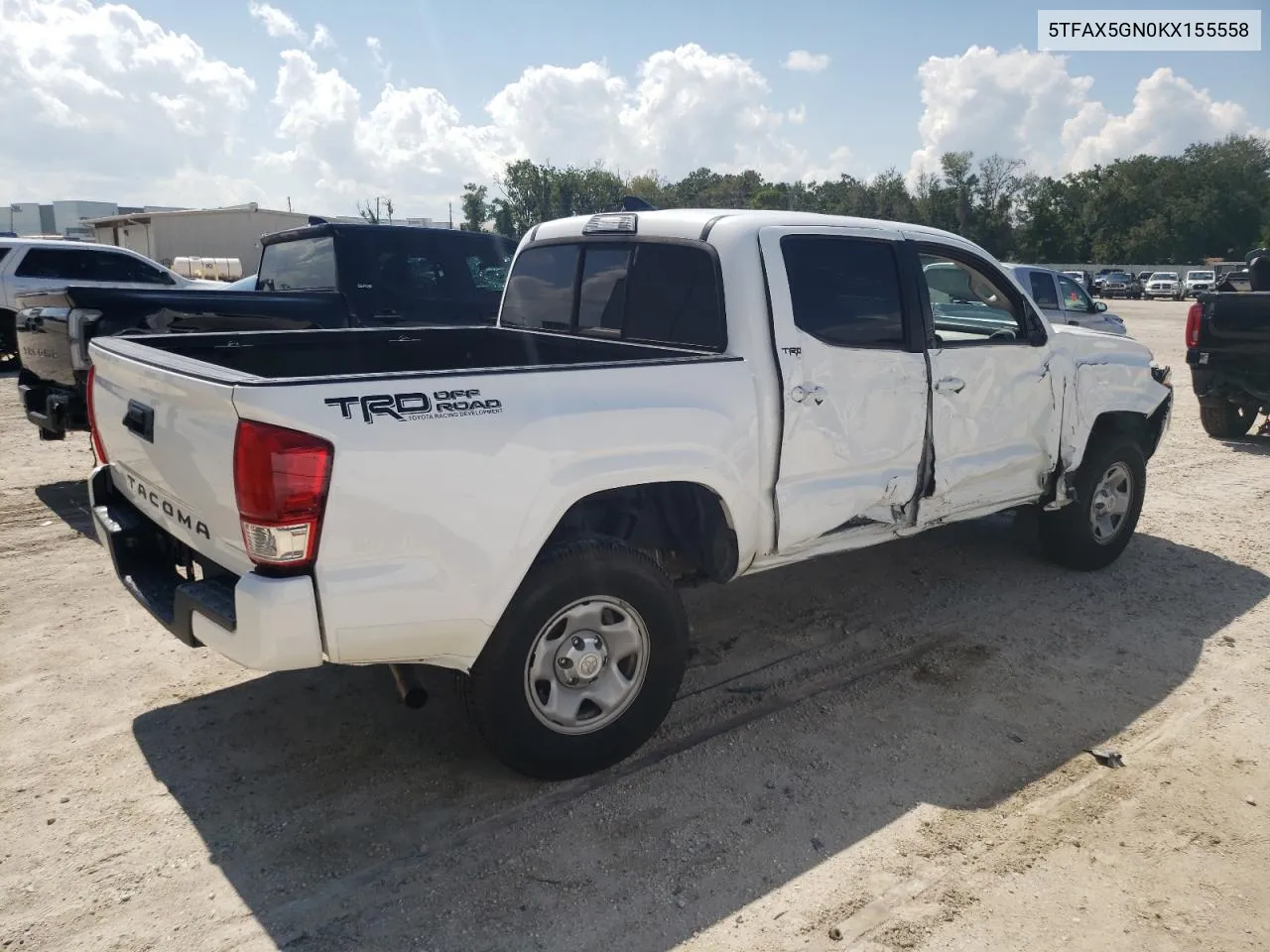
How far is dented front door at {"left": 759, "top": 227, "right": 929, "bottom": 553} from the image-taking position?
381 cm

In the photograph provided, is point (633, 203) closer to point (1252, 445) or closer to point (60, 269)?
point (1252, 445)

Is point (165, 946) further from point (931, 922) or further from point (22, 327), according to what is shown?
point (22, 327)

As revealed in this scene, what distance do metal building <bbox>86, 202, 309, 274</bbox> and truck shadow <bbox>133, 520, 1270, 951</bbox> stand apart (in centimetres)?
3900

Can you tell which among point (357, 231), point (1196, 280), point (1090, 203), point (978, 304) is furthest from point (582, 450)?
point (1090, 203)

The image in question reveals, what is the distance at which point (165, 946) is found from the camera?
2.54 metres

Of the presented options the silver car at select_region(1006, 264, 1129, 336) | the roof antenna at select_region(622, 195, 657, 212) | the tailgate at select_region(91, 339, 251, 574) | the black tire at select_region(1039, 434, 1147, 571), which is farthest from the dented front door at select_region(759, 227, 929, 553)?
the silver car at select_region(1006, 264, 1129, 336)

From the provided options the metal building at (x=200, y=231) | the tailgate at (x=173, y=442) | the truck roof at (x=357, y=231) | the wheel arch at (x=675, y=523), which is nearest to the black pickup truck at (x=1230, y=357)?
the truck roof at (x=357, y=231)

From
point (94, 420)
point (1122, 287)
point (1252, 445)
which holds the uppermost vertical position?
point (1122, 287)

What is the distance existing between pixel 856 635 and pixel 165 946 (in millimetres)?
3272

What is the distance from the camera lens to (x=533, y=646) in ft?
10.3

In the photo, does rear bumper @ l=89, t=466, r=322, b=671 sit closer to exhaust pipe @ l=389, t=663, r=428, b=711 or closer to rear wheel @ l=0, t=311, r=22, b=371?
exhaust pipe @ l=389, t=663, r=428, b=711

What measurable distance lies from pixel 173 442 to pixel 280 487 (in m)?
0.67

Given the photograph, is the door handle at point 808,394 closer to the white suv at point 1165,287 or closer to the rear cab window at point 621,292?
the rear cab window at point 621,292

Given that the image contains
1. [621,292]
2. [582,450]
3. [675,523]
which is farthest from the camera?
[621,292]
